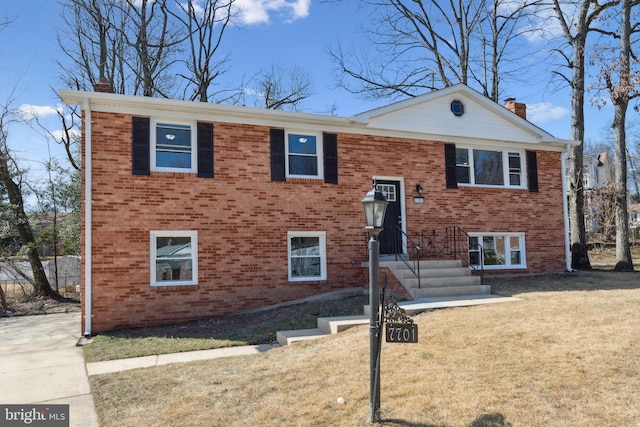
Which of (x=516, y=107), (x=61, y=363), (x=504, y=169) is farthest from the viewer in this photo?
(x=516, y=107)

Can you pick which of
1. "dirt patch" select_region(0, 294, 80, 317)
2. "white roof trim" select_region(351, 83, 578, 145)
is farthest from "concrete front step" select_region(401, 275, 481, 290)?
"dirt patch" select_region(0, 294, 80, 317)

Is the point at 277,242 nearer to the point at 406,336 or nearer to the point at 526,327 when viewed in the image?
the point at 526,327

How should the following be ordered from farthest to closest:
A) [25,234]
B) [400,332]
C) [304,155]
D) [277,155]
Answer: 1. [25,234]
2. [304,155]
3. [277,155]
4. [400,332]

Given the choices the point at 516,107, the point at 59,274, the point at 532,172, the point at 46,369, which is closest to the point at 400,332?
the point at 46,369

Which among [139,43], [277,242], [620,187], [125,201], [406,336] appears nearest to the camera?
[406,336]

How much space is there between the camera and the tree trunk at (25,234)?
16266mm

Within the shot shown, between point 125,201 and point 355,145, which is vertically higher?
point 355,145

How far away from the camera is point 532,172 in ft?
46.7

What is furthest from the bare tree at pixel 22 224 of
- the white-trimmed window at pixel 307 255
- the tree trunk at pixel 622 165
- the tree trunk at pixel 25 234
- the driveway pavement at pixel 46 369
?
the tree trunk at pixel 622 165

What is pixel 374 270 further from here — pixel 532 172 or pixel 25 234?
pixel 25 234

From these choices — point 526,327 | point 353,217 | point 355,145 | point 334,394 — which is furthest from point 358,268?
point 334,394

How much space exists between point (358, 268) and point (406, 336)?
737cm

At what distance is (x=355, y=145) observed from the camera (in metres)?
12.2

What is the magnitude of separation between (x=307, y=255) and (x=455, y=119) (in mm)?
5954
